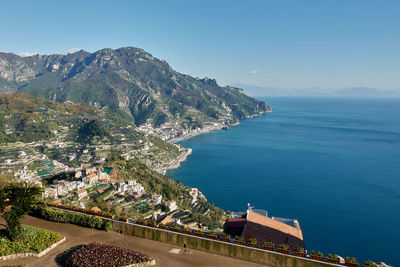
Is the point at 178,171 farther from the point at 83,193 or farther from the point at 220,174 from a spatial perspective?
the point at 83,193

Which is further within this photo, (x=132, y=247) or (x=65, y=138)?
(x=65, y=138)

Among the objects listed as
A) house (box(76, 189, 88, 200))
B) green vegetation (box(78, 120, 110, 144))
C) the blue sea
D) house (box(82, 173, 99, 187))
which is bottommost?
the blue sea

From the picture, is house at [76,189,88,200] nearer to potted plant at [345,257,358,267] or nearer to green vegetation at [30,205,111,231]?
green vegetation at [30,205,111,231]

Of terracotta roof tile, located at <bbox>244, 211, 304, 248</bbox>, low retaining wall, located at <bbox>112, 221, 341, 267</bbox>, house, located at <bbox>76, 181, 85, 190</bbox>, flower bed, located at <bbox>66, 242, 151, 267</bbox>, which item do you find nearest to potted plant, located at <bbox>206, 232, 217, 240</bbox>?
low retaining wall, located at <bbox>112, 221, 341, 267</bbox>

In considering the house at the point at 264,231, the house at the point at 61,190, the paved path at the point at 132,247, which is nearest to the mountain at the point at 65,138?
the house at the point at 61,190

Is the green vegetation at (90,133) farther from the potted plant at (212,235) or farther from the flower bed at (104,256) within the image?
the potted plant at (212,235)

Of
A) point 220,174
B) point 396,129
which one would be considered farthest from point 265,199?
point 396,129

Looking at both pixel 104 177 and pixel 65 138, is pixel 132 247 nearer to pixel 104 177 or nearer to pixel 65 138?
pixel 104 177

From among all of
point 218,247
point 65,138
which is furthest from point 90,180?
point 65,138
